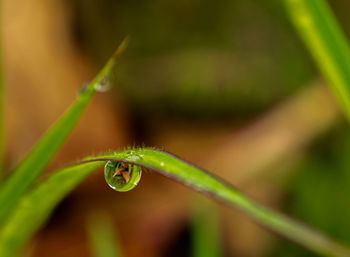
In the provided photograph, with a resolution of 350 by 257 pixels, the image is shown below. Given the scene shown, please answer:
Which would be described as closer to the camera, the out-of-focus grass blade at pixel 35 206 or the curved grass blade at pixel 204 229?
the out-of-focus grass blade at pixel 35 206

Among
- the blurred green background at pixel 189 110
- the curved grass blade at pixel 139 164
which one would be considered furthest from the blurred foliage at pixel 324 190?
the curved grass blade at pixel 139 164

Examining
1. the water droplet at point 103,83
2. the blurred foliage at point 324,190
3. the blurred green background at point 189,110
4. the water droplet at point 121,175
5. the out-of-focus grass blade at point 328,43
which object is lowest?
the blurred foliage at point 324,190

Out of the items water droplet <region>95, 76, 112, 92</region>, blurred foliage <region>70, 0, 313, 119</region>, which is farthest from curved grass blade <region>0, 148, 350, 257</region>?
blurred foliage <region>70, 0, 313, 119</region>

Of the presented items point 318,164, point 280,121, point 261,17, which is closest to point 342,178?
point 318,164

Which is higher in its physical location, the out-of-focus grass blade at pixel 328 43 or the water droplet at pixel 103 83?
the water droplet at pixel 103 83

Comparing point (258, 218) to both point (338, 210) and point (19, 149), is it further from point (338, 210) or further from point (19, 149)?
point (19, 149)

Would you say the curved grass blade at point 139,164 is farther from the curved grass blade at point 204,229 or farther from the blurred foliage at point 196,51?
the blurred foliage at point 196,51

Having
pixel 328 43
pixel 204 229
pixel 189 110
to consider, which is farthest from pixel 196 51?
pixel 328 43

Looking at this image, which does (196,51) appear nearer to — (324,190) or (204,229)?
(324,190)

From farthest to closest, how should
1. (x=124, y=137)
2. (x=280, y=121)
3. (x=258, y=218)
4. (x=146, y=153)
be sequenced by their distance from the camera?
(x=124, y=137) < (x=280, y=121) < (x=258, y=218) < (x=146, y=153)
